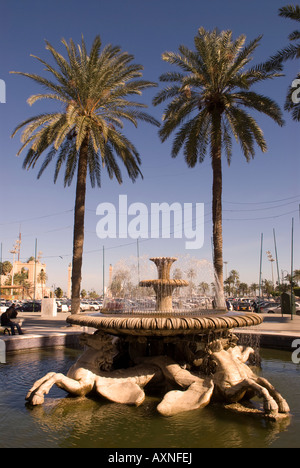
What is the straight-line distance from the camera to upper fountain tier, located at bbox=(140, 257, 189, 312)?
814 cm

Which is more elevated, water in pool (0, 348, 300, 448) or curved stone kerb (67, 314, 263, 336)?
curved stone kerb (67, 314, 263, 336)

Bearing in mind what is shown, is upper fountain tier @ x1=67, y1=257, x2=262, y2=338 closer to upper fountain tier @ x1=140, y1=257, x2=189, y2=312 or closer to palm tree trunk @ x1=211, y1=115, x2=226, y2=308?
upper fountain tier @ x1=140, y1=257, x2=189, y2=312

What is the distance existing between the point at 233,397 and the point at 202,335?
1.27 m

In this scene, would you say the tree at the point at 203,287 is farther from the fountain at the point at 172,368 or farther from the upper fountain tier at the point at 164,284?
the fountain at the point at 172,368

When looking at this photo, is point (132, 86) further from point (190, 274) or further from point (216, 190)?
point (190, 274)

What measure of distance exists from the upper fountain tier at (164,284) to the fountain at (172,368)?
4.78ft

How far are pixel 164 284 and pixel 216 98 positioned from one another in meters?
9.56

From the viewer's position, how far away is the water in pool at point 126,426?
4223 mm

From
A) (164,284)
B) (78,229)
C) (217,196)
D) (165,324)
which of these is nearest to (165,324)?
(165,324)

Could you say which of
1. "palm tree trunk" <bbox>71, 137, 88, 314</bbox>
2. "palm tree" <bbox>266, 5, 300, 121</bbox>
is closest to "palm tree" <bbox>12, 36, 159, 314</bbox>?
"palm tree trunk" <bbox>71, 137, 88, 314</bbox>

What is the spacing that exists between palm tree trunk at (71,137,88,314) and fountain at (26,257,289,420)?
26.7 feet

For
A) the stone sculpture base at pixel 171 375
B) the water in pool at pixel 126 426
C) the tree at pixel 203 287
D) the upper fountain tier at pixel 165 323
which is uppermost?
the tree at pixel 203 287

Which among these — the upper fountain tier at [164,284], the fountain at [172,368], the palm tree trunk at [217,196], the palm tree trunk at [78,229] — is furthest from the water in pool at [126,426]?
the palm tree trunk at [78,229]

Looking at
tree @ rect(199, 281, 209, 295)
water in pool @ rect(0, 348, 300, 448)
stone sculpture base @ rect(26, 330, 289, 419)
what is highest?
tree @ rect(199, 281, 209, 295)
